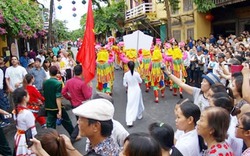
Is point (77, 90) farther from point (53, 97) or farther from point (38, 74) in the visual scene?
point (38, 74)

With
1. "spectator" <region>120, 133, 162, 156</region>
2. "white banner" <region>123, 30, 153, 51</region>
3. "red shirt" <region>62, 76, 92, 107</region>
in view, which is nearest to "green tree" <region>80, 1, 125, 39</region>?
"white banner" <region>123, 30, 153, 51</region>

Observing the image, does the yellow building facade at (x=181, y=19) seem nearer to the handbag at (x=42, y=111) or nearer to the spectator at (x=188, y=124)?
the handbag at (x=42, y=111)

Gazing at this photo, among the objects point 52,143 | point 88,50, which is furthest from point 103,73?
point 52,143

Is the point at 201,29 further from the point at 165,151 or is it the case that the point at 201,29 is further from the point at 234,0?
the point at 165,151

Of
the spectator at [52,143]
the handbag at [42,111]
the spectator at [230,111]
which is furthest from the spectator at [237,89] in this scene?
the handbag at [42,111]

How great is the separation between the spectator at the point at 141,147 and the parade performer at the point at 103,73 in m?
7.78

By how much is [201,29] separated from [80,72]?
15.2 meters

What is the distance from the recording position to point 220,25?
19.0 m

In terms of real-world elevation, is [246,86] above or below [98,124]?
above

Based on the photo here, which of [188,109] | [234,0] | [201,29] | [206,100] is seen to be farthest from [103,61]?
[201,29]

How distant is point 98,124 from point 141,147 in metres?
0.61

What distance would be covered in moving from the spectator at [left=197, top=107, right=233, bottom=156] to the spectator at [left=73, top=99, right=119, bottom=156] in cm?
75

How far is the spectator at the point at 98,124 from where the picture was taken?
93.4 inches

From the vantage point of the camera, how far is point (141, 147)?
188 cm
